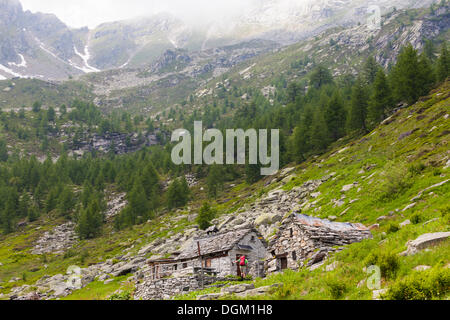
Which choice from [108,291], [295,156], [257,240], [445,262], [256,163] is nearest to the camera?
[445,262]

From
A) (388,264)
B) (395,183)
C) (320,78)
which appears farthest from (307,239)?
(320,78)

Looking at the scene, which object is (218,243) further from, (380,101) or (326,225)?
(380,101)

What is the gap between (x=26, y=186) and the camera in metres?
134

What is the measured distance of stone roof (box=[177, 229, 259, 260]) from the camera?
3719cm

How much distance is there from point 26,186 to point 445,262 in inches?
5795

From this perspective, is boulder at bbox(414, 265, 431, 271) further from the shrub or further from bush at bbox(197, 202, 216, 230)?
bush at bbox(197, 202, 216, 230)

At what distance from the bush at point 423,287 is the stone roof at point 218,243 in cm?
2528

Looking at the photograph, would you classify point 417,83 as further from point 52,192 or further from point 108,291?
point 52,192

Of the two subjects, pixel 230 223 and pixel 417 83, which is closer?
pixel 230 223

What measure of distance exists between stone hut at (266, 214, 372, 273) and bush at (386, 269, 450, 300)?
37.6 ft

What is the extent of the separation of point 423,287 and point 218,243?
2832 centimetres

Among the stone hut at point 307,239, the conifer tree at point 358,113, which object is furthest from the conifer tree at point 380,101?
the stone hut at point 307,239
